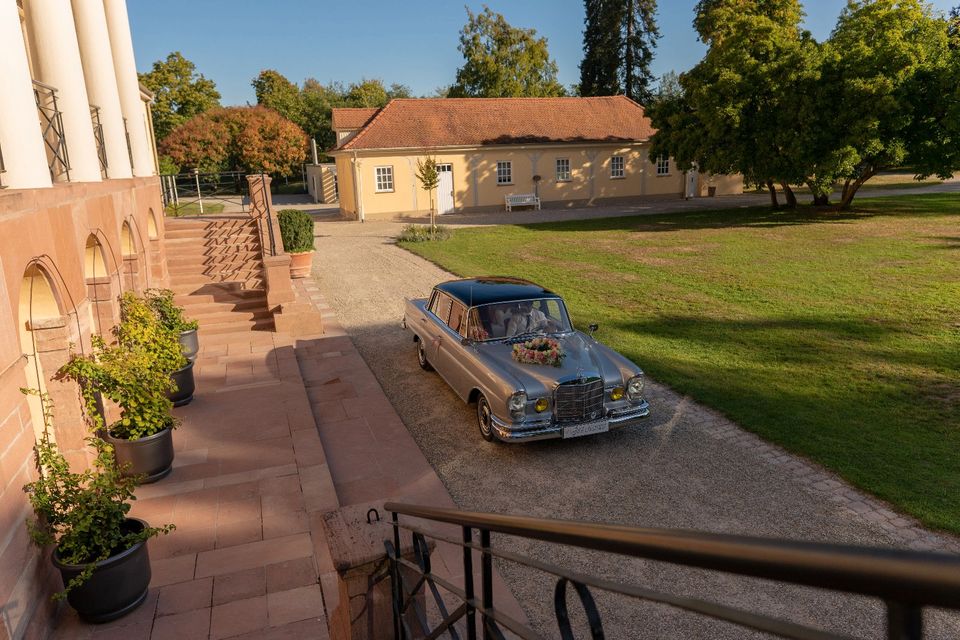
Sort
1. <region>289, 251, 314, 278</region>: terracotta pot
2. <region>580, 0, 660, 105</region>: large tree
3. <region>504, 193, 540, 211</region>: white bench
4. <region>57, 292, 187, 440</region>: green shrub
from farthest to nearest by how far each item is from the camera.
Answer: <region>580, 0, 660, 105</region>: large tree
<region>504, 193, 540, 211</region>: white bench
<region>289, 251, 314, 278</region>: terracotta pot
<region>57, 292, 187, 440</region>: green shrub

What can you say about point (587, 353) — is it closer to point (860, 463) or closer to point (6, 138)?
point (860, 463)

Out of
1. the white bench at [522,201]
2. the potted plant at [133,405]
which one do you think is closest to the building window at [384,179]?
the white bench at [522,201]

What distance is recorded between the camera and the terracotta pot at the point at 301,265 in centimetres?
1827

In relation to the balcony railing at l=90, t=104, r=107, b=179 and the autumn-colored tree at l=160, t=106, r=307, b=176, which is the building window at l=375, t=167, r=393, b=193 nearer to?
the autumn-colored tree at l=160, t=106, r=307, b=176

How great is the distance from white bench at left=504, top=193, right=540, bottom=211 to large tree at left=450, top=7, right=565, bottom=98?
805 inches

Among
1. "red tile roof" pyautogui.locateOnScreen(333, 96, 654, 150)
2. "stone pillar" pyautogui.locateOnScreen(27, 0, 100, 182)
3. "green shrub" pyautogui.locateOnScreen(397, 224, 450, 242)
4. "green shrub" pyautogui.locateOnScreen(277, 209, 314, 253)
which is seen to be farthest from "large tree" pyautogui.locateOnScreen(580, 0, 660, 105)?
"stone pillar" pyautogui.locateOnScreen(27, 0, 100, 182)

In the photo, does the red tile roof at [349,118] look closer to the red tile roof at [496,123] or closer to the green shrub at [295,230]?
the red tile roof at [496,123]

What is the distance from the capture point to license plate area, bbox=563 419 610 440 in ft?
24.4

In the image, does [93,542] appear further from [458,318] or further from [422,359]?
[422,359]

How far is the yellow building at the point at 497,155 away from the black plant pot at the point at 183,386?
24185 millimetres

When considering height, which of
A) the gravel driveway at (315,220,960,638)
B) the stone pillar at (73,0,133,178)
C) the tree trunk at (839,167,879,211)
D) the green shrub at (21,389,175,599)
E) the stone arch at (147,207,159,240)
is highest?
the stone pillar at (73,0,133,178)

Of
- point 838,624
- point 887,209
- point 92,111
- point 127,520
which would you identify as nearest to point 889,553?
point 838,624

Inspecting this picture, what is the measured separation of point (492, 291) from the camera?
9.27 m

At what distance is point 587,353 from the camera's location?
816 centimetres
